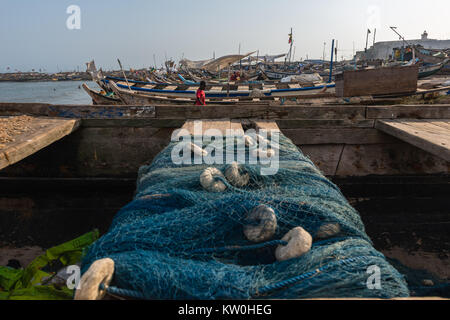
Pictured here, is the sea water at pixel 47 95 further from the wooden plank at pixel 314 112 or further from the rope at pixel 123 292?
the rope at pixel 123 292

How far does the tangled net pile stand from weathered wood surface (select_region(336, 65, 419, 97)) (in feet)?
24.8

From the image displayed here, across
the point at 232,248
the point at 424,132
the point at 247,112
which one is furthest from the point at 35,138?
the point at 424,132

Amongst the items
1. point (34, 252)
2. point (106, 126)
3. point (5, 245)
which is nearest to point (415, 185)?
point (106, 126)

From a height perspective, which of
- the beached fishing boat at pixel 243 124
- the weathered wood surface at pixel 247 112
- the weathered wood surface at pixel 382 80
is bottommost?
the beached fishing boat at pixel 243 124

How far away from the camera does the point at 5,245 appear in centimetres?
507

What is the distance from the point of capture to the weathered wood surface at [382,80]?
329 inches

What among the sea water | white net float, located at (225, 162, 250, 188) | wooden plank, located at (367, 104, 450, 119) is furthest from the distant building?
white net float, located at (225, 162, 250, 188)

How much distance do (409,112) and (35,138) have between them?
5.64 meters

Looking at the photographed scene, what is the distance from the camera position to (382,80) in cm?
842

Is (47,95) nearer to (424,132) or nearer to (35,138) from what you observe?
(35,138)

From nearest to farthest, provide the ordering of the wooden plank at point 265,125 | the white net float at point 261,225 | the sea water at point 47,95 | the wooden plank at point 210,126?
1. the white net float at point 261,225
2. the wooden plank at point 210,126
3. the wooden plank at point 265,125
4. the sea water at point 47,95

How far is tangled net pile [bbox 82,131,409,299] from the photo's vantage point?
1.37 metres

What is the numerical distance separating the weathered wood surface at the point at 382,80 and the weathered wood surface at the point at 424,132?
4.19 metres

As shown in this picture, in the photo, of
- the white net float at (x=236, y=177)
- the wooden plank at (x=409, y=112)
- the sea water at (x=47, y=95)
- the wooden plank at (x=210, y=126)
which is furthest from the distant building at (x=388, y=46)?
the white net float at (x=236, y=177)
